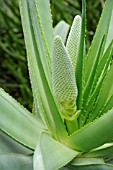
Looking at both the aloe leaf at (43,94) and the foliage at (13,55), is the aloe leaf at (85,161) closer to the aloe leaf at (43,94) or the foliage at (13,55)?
the aloe leaf at (43,94)

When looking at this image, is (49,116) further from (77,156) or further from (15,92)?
(15,92)

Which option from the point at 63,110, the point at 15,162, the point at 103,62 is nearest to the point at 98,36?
the point at 103,62

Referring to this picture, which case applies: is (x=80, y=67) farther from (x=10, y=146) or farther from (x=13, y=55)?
(x=13, y=55)

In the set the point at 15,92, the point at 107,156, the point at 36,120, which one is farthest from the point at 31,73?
the point at 15,92

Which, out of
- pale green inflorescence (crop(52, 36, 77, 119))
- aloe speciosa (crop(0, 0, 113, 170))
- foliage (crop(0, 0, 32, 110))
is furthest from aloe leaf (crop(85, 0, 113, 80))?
foliage (crop(0, 0, 32, 110))

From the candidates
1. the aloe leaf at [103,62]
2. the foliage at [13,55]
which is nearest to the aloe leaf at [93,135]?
the aloe leaf at [103,62]

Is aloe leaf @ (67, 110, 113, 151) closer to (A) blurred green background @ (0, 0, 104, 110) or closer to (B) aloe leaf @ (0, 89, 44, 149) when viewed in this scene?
(B) aloe leaf @ (0, 89, 44, 149)
